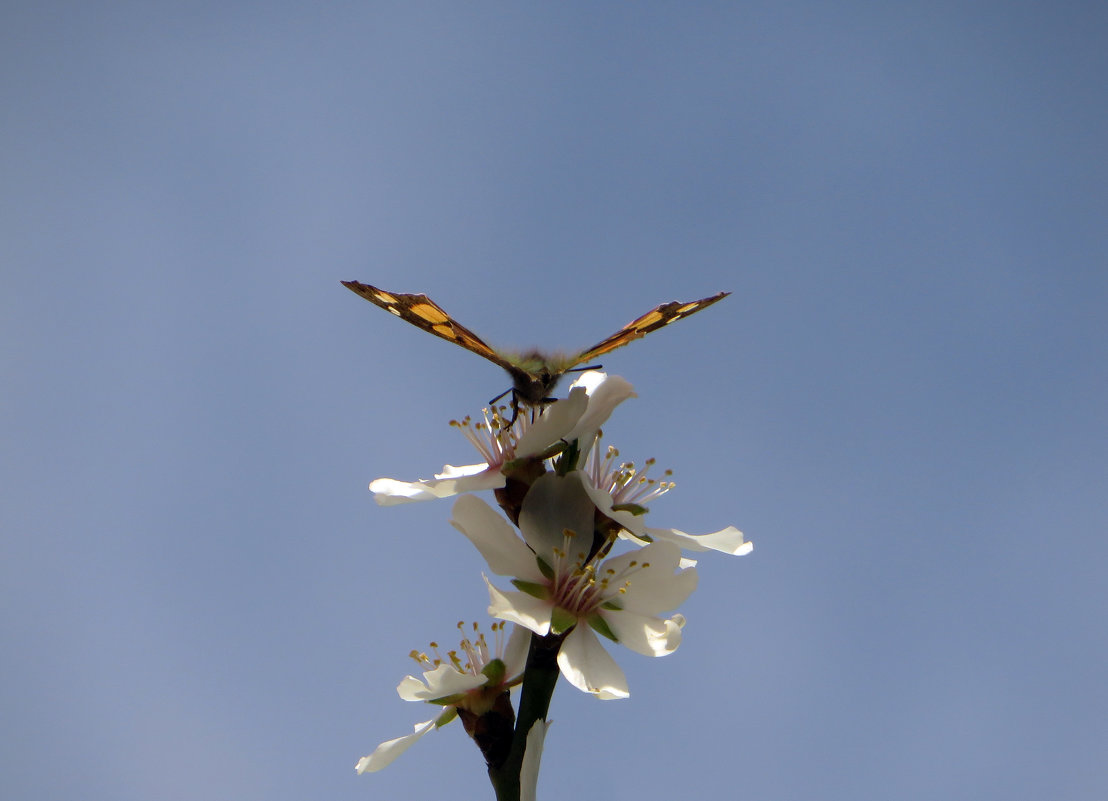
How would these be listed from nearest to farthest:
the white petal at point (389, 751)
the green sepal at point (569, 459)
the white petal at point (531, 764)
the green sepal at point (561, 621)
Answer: the white petal at point (531, 764), the green sepal at point (561, 621), the green sepal at point (569, 459), the white petal at point (389, 751)

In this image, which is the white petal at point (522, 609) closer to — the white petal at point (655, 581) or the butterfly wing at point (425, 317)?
the white petal at point (655, 581)

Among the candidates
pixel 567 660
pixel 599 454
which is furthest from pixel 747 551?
pixel 567 660

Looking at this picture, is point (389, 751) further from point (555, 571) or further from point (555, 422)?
point (555, 422)

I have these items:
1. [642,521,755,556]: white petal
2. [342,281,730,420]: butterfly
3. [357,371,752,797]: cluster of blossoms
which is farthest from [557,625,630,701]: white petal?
[342,281,730,420]: butterfly

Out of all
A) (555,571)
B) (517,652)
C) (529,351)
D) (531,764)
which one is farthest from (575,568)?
(529,351)

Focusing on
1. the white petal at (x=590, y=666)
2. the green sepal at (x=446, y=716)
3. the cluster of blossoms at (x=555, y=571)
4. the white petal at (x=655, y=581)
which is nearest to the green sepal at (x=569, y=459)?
the cluster of blossoms at (x=555, y=571)

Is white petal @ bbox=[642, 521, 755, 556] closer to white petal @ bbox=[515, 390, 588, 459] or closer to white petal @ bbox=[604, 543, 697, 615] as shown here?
white petal @ bbox=[604, 543, 697, 615]
